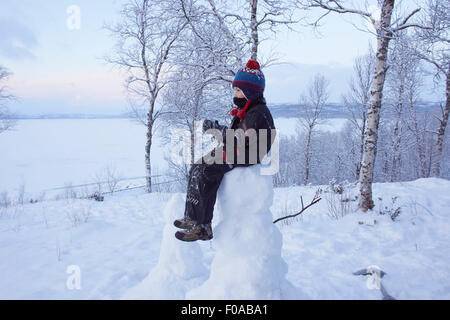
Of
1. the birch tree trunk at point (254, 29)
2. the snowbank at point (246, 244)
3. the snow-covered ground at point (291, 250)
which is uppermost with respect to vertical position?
the birch tree trunk at point (254, 29)

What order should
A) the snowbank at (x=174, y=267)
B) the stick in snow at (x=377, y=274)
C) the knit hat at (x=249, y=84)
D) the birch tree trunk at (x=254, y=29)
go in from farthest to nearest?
the birch tree trunk at (x=254, y=29), the stick in snow at (x=377, y=274), the snowbank at (x=174, y=267), the knit hat at (x=249, y=84)

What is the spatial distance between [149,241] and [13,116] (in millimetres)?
15115

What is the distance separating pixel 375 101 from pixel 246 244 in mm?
4764

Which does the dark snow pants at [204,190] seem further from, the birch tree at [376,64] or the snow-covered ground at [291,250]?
the birch tree at [376,64]

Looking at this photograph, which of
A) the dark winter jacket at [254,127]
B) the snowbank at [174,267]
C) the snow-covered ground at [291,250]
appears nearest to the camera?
the dark winter jacket at [254,127]

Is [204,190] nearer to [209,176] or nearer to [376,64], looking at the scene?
[209,176]

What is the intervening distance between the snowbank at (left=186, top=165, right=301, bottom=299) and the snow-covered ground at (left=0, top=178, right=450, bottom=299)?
34.7 inches

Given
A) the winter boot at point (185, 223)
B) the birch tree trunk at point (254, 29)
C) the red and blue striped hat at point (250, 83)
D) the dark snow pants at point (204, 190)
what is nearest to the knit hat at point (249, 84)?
the red and blue striped hat at point (250, 83)

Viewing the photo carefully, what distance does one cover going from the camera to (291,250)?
162 inches

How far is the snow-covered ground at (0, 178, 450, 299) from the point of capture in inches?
118

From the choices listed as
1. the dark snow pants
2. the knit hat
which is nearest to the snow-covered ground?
the dark snow pants

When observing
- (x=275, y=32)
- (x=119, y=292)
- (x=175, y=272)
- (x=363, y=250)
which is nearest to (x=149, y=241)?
(x=119, y=292)

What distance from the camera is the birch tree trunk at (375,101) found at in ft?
16.4

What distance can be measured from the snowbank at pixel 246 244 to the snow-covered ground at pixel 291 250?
88 centimetres
